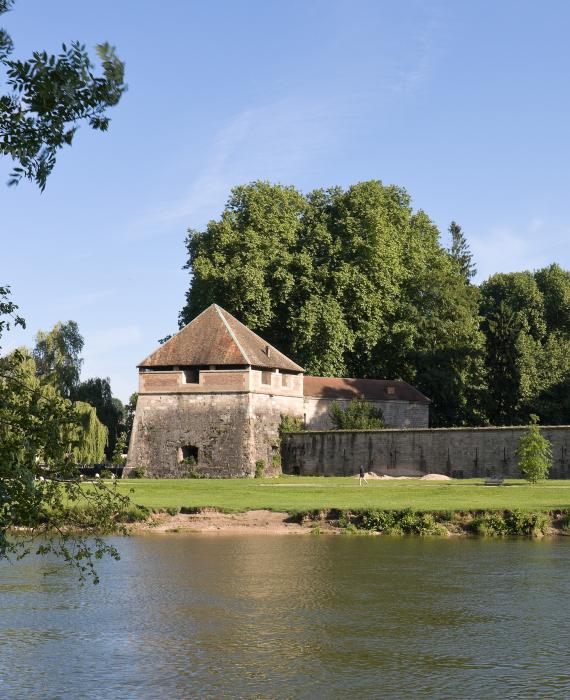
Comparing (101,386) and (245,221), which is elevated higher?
(245,221)

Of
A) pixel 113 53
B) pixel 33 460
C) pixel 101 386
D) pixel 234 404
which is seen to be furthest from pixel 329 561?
pixel 101 386

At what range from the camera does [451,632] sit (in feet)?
51.3

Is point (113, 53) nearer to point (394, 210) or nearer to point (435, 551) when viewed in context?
point (435, 551)

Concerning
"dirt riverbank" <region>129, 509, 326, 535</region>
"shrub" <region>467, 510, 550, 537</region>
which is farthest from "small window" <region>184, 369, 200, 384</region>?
"shrub" <region>467, 510, 550, 537</region>

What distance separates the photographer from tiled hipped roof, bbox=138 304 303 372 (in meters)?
48.1

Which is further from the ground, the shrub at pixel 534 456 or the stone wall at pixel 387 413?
the stone wall at pixel 387 413

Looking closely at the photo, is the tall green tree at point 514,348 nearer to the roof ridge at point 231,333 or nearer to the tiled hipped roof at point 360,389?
the tiled hipped roof at point 360,389

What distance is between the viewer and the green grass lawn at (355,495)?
29827 mm

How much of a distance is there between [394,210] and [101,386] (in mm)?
23083

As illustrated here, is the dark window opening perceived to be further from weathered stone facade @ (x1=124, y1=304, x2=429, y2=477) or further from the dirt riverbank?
the dirt riverbank

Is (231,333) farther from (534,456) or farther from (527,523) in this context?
(527,523)

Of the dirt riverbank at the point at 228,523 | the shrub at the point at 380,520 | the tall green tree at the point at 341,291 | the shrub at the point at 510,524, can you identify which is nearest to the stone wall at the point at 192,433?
the tall green tree at the point at 341,291

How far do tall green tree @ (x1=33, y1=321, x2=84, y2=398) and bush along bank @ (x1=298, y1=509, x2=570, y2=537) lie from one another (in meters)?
39.7

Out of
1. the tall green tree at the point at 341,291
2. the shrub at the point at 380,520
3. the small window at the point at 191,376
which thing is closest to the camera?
the shrub at the point at 380,520
